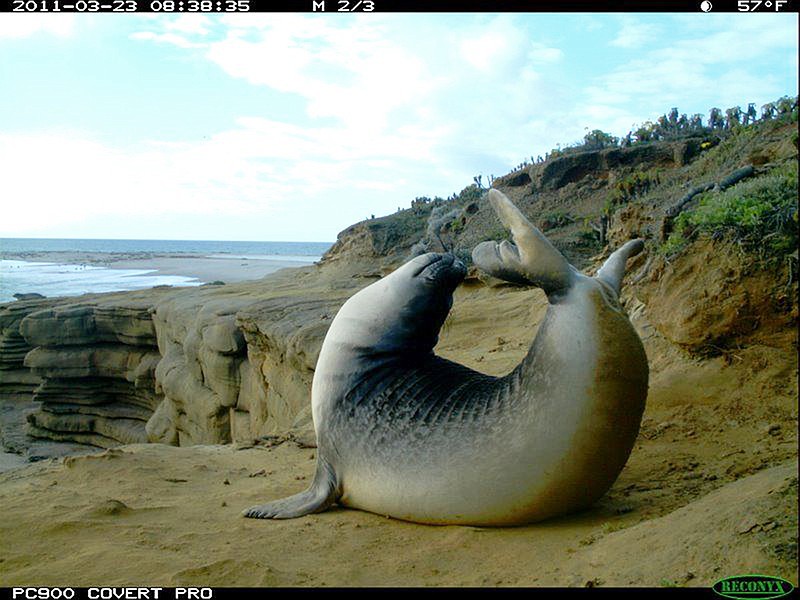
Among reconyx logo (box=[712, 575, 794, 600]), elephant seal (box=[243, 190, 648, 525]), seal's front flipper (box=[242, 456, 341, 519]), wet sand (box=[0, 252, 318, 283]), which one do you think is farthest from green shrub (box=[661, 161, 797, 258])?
wet sand (box=[0, 252, 318, 283])

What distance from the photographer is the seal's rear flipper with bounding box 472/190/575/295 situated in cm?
308

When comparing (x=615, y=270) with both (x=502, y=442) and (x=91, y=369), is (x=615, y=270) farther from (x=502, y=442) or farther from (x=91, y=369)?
(x=91, y=369)

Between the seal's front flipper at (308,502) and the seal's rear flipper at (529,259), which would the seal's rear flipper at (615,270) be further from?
the seal's front flipper at (308,502)

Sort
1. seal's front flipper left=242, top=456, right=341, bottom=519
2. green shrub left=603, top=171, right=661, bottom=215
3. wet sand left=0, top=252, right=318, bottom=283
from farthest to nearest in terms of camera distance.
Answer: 1. wet sand left=0, top=252, right=318, bottom=283
2. green shrub left=603, top=171, right=661, bottom=215
3. seal's front flipper left=242, top=456, right=341, bottom=519

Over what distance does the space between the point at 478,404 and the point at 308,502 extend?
1123 mm

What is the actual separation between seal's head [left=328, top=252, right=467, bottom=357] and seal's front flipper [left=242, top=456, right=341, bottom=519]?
0.71 m

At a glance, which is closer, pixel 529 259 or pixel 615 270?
pixel 529 259

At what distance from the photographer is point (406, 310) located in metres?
3.92

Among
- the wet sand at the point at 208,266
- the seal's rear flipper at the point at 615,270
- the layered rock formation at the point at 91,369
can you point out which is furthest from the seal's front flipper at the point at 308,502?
the wet sand at the point at 208,266

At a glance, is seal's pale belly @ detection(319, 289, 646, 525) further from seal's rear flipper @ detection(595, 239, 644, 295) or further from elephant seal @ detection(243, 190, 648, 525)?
seal's rear flipper @ detection(595, 239, 644, 295)

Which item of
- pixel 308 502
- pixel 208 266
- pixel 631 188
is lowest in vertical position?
pixel 308 502

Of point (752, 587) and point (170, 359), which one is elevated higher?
point (752, 587)

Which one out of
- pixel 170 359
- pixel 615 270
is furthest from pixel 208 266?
pixel 615 270

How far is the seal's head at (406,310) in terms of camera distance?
3.92 meters
